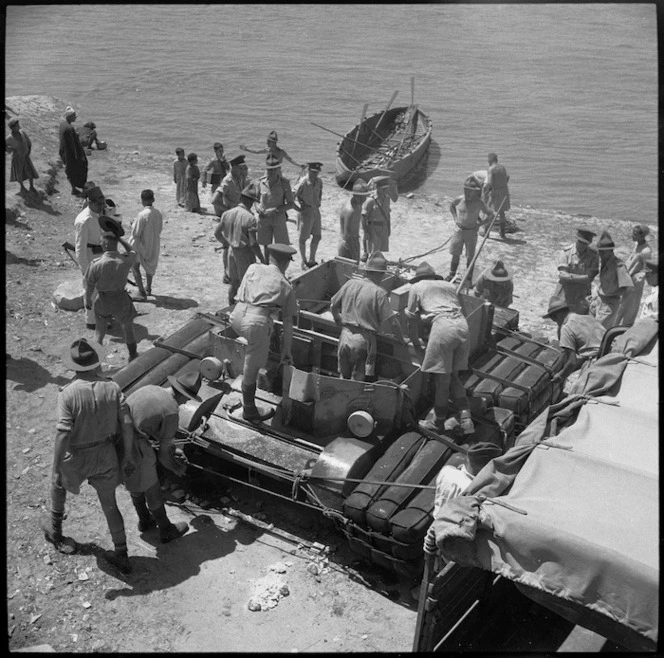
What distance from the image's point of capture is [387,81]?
97.6 feet

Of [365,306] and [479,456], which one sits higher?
[365,306]

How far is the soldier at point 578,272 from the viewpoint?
10.4 metres

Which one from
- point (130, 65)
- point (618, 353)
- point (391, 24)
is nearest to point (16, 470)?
point (618, 353)

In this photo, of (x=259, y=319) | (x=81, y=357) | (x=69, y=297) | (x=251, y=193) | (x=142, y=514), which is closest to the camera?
(x=81, y=357)

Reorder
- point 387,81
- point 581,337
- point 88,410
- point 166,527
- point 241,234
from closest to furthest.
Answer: point 88,410 → point 166,527 → point 581,337 → point 241,234 → point 387,81

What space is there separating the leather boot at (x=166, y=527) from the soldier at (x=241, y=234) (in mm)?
4623

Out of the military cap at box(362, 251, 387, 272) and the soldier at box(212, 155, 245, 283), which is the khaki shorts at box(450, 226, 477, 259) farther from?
the military cap at box(362, 251, 387, 272)

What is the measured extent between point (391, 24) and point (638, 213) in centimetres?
2117

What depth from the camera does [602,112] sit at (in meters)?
27.1

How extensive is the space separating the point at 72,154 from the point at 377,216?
22.7ft

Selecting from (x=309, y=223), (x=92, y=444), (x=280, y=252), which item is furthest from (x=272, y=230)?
(x=92, y=444)

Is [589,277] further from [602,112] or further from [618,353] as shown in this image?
[602,112]

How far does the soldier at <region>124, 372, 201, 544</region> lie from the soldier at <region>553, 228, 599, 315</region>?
5266 mm

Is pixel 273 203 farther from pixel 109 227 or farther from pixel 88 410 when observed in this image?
pixel 88 410
